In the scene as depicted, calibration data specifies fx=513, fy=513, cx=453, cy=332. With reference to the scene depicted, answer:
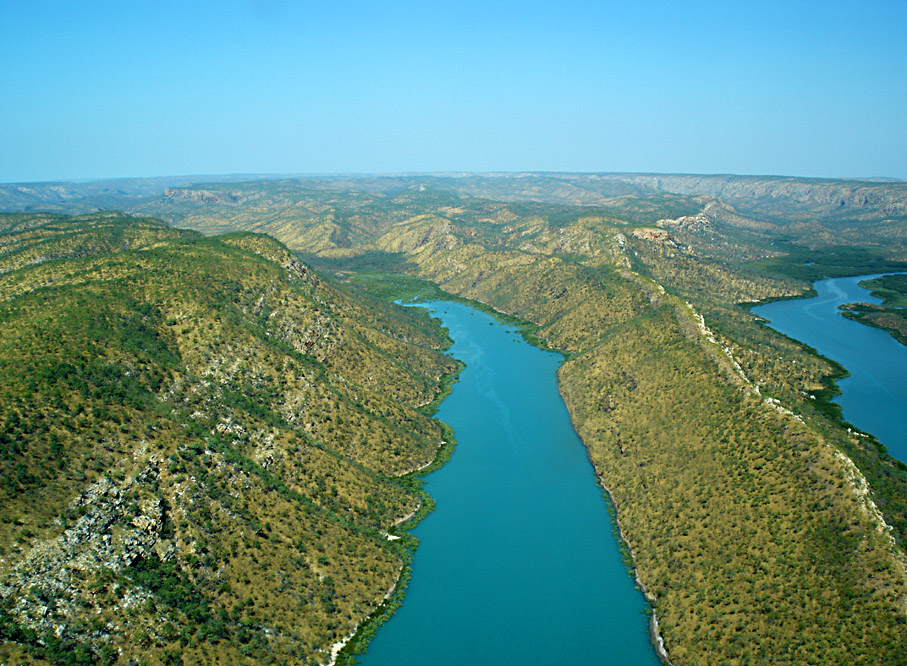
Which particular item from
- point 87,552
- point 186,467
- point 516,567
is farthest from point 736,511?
point 87,552

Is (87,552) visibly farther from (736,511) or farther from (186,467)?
(736,511)

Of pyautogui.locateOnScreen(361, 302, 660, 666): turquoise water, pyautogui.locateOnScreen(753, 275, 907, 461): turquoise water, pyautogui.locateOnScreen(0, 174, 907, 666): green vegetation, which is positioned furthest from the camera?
pyautogui.locateOnScreen(753, 275, 907, 461): turquoise water

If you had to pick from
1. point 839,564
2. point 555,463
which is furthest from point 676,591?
point 555,463

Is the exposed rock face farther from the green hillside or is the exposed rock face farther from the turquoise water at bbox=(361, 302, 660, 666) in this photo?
the green hillside

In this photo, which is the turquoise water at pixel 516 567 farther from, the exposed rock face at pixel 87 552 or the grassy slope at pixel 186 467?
the exposed rock face at pixel 87 552

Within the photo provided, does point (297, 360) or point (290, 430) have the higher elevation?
point (297, 360)

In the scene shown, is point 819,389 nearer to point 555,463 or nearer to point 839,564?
point 555,463

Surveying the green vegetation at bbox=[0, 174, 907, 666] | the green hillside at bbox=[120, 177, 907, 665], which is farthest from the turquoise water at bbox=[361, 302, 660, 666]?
the green hillside at bbox=[120, 177, 907, 665]
